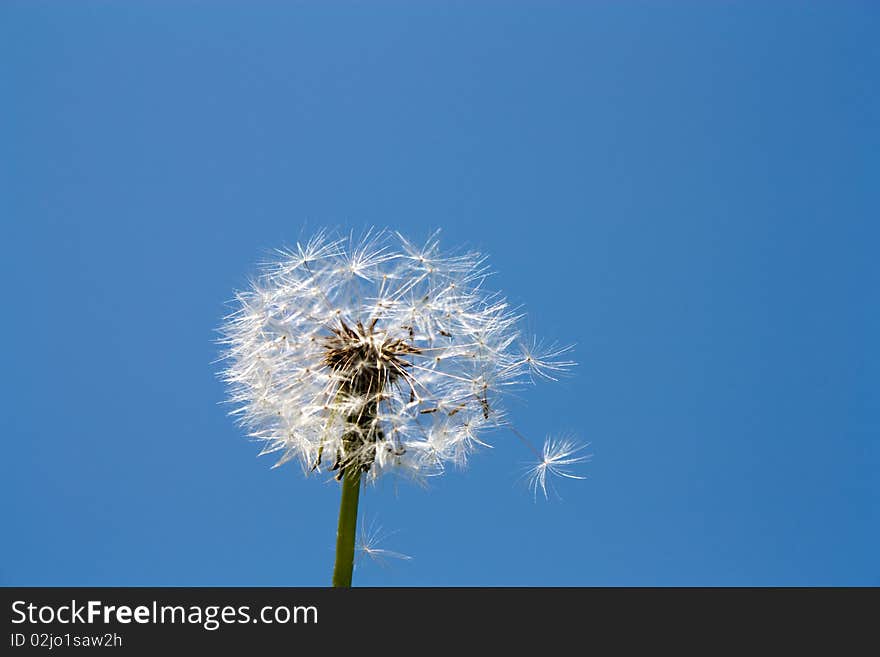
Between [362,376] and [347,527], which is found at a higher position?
[362,376]

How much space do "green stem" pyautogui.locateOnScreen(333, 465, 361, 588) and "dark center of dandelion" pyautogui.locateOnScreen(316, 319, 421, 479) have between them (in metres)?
0.09

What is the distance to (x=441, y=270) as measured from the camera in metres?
7.50

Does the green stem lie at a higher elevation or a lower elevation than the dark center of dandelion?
lower

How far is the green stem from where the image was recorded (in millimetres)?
5992

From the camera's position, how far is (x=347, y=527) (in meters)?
6.05

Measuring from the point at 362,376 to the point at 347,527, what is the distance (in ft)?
4.22

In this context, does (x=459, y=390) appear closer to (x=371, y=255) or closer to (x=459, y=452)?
(x=459, y=452)

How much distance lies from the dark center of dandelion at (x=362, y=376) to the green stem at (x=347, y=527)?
0.31 feet

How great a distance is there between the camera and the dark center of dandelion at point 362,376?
6211 millimetres

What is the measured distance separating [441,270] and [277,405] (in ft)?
6.85

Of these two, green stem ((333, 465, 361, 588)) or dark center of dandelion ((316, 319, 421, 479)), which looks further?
dark center of dandelion ((316, 319, 421, 479))

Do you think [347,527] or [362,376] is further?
[362,376]

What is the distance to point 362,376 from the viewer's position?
652 cm
